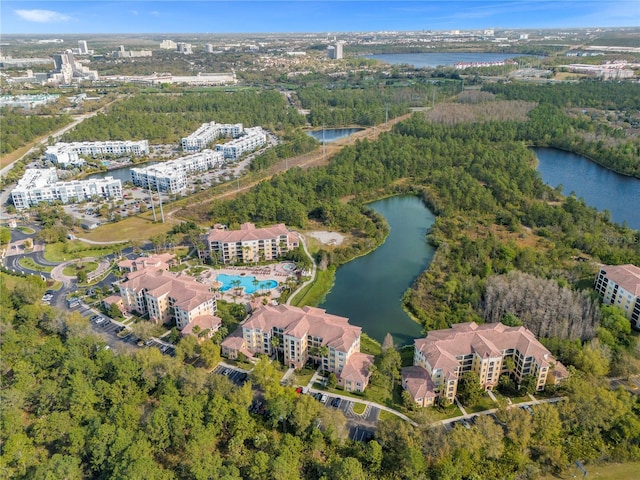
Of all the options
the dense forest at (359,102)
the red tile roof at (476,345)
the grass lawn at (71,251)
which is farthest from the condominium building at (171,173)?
the red tile roof at (476,345)

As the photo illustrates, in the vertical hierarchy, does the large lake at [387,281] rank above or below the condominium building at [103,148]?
below

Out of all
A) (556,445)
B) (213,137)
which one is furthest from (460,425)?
(213,137)

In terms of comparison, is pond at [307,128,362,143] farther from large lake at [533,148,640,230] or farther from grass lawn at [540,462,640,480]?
grass lawn at [540,462,640,480]

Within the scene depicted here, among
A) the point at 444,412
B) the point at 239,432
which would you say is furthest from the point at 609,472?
the point at 239,432

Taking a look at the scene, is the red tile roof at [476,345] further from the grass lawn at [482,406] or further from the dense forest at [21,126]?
the dense forest at [21,126]

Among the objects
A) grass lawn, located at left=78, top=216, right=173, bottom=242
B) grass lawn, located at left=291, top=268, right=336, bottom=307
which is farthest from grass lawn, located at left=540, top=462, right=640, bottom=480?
grass lawn, located at left=78, top=216, right=173, bottom=242
